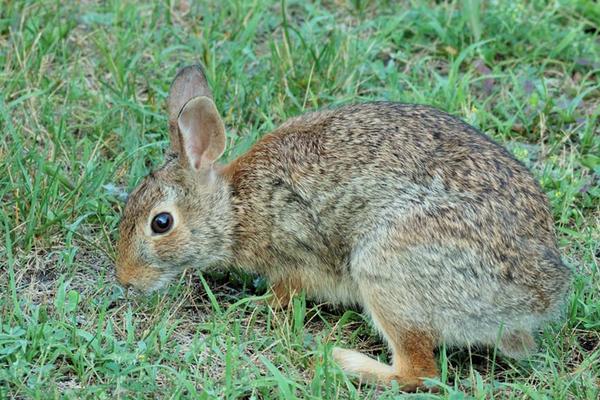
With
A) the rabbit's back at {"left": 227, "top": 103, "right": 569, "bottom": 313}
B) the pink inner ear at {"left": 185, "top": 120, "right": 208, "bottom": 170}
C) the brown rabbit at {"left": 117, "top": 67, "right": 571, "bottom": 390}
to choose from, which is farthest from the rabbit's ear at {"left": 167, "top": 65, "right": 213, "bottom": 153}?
the rabbit's back at {"left": 227, "top": 103, "right": 569, "bottom": 313}

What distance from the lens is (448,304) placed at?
5.11 metres

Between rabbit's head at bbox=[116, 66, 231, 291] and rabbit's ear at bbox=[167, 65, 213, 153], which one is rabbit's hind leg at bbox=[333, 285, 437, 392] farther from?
rabbit's ear at bbox=[167, 65, 213, 153]

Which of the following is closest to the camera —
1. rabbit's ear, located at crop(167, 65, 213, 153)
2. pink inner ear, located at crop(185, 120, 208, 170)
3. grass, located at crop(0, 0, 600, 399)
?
grass, located at crop(0, 0, 600, 399)

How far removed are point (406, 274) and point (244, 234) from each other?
927mm

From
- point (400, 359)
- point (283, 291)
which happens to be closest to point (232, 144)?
point (283, 291)

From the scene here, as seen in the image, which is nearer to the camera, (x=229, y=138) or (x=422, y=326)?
(x=422, y=326)

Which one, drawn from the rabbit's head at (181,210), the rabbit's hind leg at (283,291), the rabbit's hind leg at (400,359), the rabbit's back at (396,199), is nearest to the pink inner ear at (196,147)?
the rabbit's head at (181,210)

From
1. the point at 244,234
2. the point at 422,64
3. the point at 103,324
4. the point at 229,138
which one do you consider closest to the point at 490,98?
the point at 422,64

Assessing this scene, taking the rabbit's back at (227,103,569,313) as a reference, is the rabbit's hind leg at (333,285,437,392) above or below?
below

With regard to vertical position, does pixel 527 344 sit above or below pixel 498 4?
below

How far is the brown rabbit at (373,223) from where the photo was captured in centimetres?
514

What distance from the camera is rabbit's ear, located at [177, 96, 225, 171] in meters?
5.42

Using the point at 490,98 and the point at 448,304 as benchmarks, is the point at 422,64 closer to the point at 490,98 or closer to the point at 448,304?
the point at 490,98

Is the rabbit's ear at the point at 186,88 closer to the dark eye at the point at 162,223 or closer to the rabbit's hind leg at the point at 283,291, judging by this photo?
the dark eye at the point at 162,223
